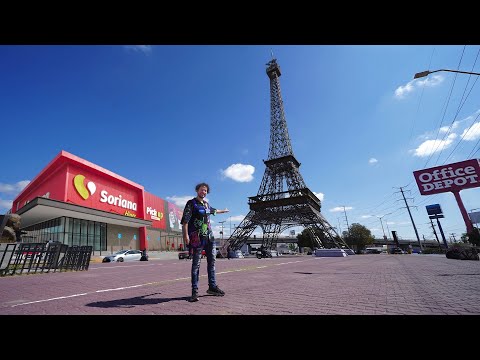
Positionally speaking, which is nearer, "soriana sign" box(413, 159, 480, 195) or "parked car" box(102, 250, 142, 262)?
"parked car" box(102, 250, 142, 262)

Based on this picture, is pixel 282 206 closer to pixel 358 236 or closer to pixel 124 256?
pixel 124 256

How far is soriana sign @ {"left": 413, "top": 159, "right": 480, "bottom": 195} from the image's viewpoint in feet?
101

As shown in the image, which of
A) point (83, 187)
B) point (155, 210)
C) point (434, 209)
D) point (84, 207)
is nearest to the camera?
point (84, 207)

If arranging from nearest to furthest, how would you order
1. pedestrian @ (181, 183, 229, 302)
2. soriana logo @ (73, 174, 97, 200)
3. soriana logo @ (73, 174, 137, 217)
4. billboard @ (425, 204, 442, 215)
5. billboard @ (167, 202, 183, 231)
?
pedestrian @ (181, 183, 229, 302) < soriana logo @ (73, 174, 97, 200) < soriana logo @ (73, 174, 137, 217) < billboard @ (425, 204, 442, 215) < billboard @ (167, 202, 183, 231)

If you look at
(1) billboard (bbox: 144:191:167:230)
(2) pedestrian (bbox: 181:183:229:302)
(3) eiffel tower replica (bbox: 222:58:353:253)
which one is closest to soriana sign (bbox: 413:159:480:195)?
(3) eiffel tower replica (bbox: 222:58:353:253)

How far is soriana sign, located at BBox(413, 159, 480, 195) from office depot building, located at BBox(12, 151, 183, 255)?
41.6 meters

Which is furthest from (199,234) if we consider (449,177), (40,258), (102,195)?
(449,177)

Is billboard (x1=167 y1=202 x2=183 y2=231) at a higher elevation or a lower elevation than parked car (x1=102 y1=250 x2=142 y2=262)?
higher

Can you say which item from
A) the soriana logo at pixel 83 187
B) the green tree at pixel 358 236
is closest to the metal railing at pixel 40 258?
the soriana logo at pixel 83 187

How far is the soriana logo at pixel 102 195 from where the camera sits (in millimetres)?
29125

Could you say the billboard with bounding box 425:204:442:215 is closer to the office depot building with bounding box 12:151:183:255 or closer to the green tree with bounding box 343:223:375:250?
the green tree with bounding box 343:223:375:250

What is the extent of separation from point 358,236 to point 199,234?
78929mm

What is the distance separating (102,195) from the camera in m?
32.5
